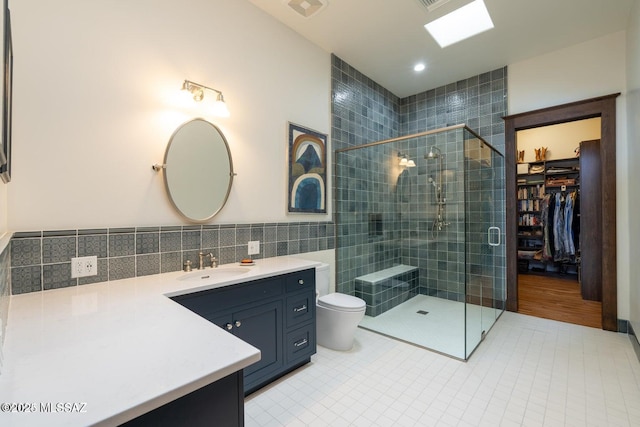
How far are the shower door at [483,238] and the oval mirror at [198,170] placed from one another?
7.26 feet

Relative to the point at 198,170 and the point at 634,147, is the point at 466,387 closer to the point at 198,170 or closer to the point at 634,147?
the point at 198,170

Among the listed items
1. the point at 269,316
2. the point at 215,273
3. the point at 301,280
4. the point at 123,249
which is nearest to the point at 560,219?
the point at 301,280

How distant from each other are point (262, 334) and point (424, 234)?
2494mm

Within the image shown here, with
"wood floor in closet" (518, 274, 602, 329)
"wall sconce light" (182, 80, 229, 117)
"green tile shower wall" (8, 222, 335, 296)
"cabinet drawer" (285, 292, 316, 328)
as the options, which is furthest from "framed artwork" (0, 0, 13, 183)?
"wood floor in closet" (518, 274, 602, 329)

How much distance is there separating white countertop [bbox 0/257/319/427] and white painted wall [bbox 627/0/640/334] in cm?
329

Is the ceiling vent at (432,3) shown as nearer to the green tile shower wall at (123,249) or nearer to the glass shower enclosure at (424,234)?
the glass shower enclosure at (424,234)

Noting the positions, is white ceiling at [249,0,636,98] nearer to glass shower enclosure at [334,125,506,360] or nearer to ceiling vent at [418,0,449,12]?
ceiling vent at [418,0,449,12]

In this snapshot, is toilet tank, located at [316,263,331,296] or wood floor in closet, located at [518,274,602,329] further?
wood floor in closet, located at [518,274,602,329]

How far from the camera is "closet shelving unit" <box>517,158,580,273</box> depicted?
506cm

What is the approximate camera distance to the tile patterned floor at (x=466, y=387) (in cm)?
166

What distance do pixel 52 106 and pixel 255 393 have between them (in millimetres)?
2064

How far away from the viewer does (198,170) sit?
6.78ft

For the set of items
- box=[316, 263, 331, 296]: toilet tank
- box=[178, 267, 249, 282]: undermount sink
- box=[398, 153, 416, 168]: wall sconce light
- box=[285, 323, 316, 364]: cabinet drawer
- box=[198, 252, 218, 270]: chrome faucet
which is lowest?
box=[285, 323, 316, 364]: cabinet drawer

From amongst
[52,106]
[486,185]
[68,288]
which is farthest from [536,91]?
[68,288]
